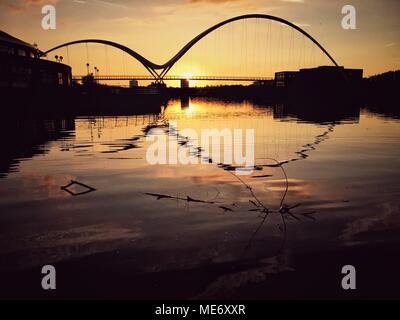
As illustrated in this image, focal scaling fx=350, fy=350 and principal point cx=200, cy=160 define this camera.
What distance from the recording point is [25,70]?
60.4 m

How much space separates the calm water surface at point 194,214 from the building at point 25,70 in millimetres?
41387

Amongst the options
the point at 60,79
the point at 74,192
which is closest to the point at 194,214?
the point at 74,192

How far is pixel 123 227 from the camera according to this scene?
8438 millimetres

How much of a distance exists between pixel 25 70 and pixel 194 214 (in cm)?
6162

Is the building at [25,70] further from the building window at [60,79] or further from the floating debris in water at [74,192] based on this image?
the floating debris in water at [74,192]

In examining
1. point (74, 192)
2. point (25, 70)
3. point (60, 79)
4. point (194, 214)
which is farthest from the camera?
point (60, 79)

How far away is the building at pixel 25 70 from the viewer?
52656 millimetres

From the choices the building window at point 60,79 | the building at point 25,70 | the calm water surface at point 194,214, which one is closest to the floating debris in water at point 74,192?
the calm water surface at point 194,214

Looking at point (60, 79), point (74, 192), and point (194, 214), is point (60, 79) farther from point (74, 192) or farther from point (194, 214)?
point (194, 214)

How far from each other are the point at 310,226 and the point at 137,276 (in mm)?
4400

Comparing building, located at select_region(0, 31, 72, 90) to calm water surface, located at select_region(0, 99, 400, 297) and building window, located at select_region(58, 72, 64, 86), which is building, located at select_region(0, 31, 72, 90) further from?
calm water surface, located at select_region(0, 99, 400, 297)
